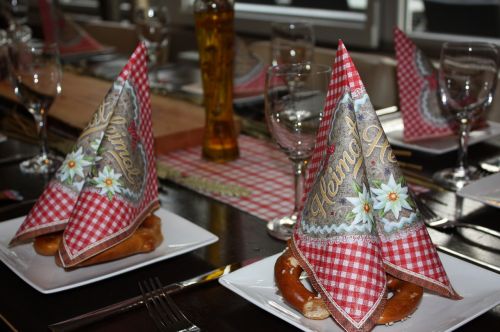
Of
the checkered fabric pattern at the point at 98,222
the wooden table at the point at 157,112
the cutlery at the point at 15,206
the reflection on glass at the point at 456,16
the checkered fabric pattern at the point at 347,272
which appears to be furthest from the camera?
the reflection on glass at the point at 456,16

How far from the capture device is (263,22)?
338 cm

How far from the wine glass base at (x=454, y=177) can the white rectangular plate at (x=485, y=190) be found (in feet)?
0.17

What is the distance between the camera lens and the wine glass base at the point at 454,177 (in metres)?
1.14

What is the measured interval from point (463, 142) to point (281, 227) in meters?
0.36

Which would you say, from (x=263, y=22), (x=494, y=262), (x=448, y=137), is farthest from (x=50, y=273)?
(x=263, y=22)

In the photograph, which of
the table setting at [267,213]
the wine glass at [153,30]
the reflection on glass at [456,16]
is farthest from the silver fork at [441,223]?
the reflection on glass at [456,16]

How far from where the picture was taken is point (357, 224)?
0.70 meters

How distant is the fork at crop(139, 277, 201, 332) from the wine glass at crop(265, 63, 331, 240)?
0.21 meters

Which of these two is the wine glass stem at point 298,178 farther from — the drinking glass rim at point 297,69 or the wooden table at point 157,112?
the wooden table at point 157,112

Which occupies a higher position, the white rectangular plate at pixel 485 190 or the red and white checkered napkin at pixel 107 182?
the red and white checkered napkin at pixel 107 182

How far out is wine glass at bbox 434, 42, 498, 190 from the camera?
1120mm

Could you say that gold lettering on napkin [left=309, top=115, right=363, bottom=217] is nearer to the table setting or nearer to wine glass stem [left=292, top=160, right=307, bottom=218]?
the table setting

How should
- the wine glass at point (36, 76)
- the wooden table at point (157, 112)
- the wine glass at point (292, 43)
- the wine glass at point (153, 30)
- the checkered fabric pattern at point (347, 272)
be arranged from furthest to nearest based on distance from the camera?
the wine glass at point (153, 30)
the wine glass at point (292, 43)
the wooden table at point (157, 112)
the wine glass at point (36, 76)
the checkered fabric pattern at point (347, 272)

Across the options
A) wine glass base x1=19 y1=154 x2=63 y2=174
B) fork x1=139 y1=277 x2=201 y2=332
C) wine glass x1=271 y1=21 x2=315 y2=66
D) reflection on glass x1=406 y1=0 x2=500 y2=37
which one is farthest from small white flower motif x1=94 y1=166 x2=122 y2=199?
reflection on glass x1=406 y1=0 x2=500 y2=37
